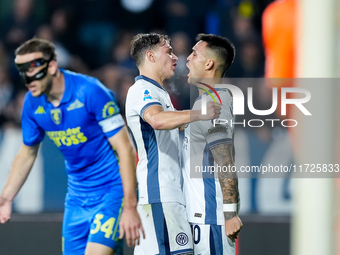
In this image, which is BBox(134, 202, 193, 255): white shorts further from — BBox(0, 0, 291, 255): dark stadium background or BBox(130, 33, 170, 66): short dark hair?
BBox(0, 0, 291, 255): dark stadium background

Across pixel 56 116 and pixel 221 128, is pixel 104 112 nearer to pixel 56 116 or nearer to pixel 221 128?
pixel 56 116

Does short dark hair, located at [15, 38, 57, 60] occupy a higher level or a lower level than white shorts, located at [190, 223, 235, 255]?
higher

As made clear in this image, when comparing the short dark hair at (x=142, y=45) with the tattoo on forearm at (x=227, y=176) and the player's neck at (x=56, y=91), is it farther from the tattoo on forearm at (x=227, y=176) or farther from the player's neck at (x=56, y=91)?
the tattoo on forearm at (x=227, y=176)

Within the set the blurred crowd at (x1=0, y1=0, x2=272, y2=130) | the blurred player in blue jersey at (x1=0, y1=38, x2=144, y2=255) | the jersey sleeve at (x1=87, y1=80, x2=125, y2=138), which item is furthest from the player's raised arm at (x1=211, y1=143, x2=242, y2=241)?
the blurred crowd at (x1=0, y1=0, x2=272, y2=130)

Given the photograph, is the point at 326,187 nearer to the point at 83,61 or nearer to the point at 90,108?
the point at 90,108

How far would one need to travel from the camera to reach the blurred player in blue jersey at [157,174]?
302cm

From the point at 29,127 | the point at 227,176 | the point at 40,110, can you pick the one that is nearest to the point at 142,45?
the point at 40,110

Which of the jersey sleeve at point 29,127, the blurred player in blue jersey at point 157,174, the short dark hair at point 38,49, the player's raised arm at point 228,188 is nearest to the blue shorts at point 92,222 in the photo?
the blurred player in blue jersey at point 157,174

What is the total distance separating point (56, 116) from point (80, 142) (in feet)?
0.72

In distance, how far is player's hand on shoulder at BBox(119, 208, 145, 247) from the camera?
285cm

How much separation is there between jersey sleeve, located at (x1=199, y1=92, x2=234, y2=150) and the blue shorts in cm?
70

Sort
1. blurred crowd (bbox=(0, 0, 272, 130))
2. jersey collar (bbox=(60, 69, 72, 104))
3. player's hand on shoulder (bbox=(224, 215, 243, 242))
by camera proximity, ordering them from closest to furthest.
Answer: player's hand on shoulder (bbox=(224, 215, 243, 242))
jersey collar (bbox=(60, 69, 72, 104))
blurred crowd (bbox=(0, 0, 272, 130))

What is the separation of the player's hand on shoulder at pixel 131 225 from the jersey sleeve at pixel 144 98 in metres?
0.58

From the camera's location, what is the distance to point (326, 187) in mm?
1591
